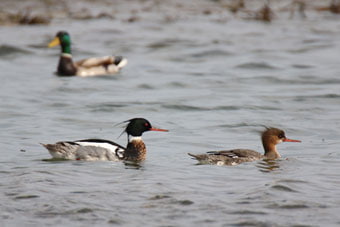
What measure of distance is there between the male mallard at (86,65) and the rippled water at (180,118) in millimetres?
323

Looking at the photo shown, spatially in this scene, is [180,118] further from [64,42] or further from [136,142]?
[64,42]

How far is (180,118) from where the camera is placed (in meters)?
16.3

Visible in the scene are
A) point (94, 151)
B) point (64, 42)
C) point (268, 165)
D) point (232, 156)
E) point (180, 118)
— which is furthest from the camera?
point (64, 42)

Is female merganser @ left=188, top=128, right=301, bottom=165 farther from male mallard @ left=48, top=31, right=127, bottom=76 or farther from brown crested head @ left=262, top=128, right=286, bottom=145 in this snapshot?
male mallard @ left=48, top=31, right=127, bottom=76

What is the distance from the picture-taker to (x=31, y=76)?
823 inches

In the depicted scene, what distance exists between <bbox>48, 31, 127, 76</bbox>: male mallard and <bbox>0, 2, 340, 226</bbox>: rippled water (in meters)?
0.32

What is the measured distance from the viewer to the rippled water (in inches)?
373

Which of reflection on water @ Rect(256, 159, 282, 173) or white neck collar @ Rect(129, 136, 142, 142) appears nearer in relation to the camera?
reflection on water @ Rect(256, 159, 282, 173)

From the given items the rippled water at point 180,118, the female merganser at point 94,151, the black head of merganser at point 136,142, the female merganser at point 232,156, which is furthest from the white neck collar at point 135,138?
the female merganser at point 232,156

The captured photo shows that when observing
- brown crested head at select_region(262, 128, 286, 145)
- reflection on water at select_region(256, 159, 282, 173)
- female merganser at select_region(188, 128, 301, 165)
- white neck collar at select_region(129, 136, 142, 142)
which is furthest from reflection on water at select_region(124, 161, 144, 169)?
brown crested head at select_region(262, 128, 286, 145)

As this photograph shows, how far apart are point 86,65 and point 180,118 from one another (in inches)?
226

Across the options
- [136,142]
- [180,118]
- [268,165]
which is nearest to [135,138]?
[136,142]

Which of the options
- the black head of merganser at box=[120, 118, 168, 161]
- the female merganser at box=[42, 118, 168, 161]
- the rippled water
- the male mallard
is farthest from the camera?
the male mallard

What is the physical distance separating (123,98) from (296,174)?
7.68 m
